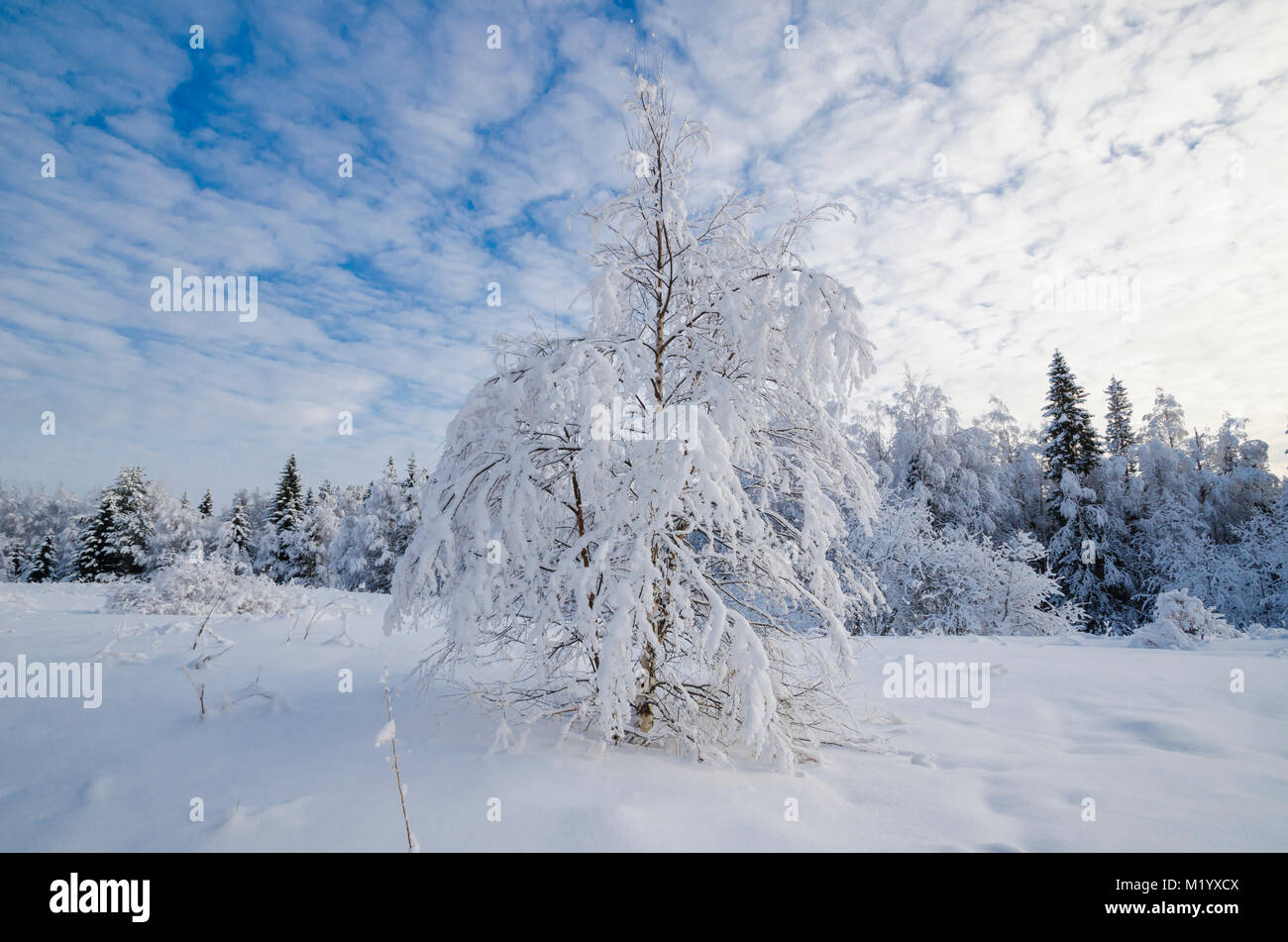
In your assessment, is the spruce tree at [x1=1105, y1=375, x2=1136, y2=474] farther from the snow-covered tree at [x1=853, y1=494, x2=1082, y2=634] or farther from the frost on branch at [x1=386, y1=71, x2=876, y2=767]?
the frost on branch at [x1=386, y1=71, x2=876, y2=767]

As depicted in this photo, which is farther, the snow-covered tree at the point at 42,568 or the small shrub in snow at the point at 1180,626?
the snow-covered tree at the point at 42,568

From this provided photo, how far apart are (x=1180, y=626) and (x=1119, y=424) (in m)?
26.0

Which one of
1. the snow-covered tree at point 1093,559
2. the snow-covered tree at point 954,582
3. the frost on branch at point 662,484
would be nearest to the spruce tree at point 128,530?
the frost on branch at point 662,484

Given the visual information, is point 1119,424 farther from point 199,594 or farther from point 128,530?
point 128,530

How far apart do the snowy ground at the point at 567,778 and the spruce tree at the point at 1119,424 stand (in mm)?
30458

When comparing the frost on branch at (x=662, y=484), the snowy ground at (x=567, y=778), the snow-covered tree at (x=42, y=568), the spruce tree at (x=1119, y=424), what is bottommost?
the snow-covered tree at (x=42, y=568)

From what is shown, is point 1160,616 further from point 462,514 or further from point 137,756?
point 137,756

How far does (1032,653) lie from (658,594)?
7.16 m

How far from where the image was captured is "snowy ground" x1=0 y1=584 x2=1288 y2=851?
2.85 m

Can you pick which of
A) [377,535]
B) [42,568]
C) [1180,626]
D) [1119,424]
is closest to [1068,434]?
[1119,424]

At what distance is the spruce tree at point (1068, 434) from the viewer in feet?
84.1

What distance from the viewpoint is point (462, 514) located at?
173 inches

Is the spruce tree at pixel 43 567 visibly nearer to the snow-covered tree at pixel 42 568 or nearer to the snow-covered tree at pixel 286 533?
the snow-covered tree at pixel 42 568

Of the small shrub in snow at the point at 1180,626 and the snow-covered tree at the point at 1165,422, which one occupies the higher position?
the snow-covered tree at the point at 1165,422
